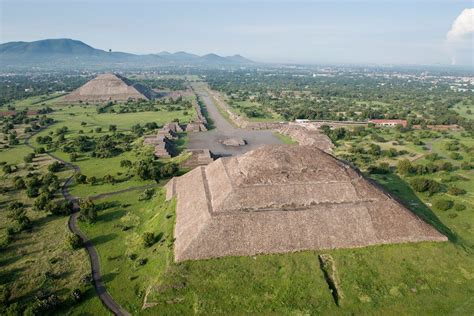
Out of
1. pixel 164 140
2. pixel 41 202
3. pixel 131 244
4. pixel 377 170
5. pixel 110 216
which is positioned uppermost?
pixel 164 140

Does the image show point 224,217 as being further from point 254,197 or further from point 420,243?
point 420,243

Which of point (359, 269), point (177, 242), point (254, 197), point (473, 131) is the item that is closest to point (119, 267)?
point (177, 242)

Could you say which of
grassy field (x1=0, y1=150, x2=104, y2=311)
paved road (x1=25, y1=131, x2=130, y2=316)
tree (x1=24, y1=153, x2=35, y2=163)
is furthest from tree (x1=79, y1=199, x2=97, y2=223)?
tree (x1=24, y1=153, x2=35, y2=163)

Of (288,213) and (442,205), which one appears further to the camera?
(442,205)

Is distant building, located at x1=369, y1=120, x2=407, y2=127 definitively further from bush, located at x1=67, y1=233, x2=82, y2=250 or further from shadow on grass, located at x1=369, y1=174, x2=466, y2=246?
bush, located at x1=67, y1=233, x2=82, y2=250

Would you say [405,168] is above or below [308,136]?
below

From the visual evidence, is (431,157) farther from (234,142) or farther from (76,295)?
(76,295)

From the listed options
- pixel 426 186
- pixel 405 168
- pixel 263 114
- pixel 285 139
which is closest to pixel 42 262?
pixel 426 186

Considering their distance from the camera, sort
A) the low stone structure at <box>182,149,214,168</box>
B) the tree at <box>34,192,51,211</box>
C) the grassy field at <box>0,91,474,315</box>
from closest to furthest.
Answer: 1. the grassy field at <box>0,91,474,315</box>
2. the tree at <box>34,192,51,211</box>
3. the low stone structure at <box>182,149,214,168</box>
